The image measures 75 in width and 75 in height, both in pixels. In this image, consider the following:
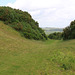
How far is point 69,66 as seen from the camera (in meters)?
10.5

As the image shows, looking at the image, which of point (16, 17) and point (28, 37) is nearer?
point (28, 37)

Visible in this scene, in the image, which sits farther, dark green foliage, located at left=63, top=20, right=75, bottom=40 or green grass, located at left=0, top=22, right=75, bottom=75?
dark green foliage, located at left=63, top=20, right=75, bottom=40

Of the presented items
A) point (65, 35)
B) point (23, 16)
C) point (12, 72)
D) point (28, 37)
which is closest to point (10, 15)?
point (23, 16)

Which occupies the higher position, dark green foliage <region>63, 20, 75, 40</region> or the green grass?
dark green foliage <region>63, 20, 75, 40</region>

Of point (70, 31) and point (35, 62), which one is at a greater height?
point (70, 31)

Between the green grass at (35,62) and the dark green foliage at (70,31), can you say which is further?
the dark green foliage at (70,31)

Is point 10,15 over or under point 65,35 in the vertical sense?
over

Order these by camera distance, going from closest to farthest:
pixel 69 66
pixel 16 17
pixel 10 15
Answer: pixel 69 66, pixel 10 15, pixel 16 17

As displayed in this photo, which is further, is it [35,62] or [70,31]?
[70,31]

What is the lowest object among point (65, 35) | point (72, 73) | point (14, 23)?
point (72, 73)

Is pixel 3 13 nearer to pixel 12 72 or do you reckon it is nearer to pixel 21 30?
pixel 21 30

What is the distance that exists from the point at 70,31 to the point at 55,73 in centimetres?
4410

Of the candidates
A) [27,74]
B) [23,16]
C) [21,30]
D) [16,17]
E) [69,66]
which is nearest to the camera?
[27,74]

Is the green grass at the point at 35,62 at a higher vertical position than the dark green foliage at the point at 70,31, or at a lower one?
lower
